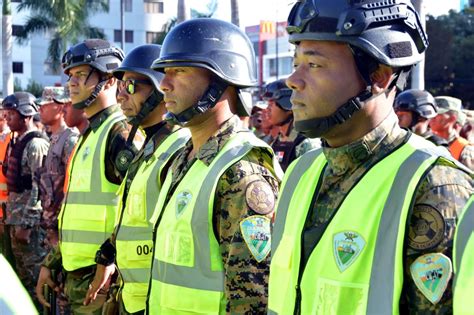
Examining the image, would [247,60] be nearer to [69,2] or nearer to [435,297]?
[435,297]

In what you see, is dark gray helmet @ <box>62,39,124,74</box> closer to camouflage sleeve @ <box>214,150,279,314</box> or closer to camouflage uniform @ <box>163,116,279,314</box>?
camouflage uniform @ <box>163,116,279,314</box>

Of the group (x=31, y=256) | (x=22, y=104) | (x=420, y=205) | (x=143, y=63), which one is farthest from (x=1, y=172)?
(x=420, y=205)

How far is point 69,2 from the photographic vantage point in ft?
98.5

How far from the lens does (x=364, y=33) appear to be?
2662mm

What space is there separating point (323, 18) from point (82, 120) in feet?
14.2

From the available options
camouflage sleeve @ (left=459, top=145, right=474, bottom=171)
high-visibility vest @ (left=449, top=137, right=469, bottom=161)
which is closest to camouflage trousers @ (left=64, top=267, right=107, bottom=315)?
camouflage sleeve @ (left=459, top=145, right=474, bottom=171)

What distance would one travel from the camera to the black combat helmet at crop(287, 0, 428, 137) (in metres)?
2.67

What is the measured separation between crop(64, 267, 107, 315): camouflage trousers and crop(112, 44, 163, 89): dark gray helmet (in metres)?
1.32

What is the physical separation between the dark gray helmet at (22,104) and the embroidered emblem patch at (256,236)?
24.1ft

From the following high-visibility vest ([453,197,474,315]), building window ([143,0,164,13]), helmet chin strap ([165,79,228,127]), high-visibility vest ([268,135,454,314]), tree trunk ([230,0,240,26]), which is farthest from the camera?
building window ([143,0,164,13])

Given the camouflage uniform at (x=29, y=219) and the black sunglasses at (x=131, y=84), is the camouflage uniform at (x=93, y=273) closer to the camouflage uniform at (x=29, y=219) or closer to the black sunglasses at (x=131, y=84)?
the black sunglasses at (x=131, y=84)

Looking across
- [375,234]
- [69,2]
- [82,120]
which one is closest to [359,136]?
[375,234]

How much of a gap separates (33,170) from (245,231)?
20.2 ft

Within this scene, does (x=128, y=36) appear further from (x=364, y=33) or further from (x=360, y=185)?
(x=360, y=185)
